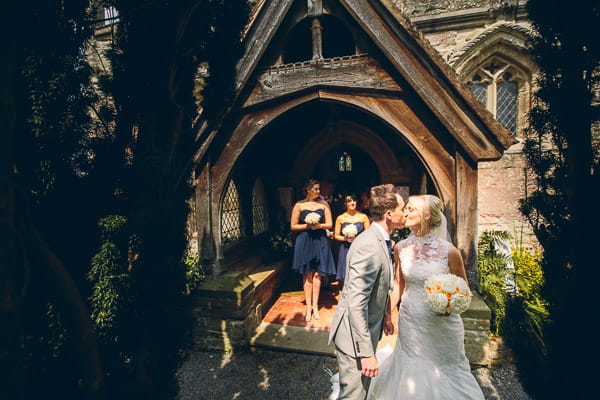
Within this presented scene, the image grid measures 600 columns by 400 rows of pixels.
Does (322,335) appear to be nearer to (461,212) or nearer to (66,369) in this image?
(461,212)

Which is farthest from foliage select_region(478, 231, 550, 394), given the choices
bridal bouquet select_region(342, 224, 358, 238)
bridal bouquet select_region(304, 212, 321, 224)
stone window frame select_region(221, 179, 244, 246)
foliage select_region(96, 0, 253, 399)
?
stone window frame select_region(221, 179, 244, 246)

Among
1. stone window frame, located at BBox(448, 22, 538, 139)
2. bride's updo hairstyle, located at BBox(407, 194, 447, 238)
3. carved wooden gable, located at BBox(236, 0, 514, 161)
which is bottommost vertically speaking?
bride's updo hairstyle, located at BBox(407, 194, 447, 238)

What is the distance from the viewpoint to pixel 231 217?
667 cm

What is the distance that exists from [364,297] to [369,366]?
1.72 ft

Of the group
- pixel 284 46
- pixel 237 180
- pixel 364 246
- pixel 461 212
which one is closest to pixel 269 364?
pixel 364 246

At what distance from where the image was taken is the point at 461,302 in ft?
6.84

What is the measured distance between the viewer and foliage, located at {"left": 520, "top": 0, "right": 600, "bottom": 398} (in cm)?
228

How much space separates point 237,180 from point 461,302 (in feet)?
18.6

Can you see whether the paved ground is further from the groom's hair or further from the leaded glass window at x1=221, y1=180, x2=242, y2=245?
the leaded glass window at x1=221, y1=180, x2=242, y2=245

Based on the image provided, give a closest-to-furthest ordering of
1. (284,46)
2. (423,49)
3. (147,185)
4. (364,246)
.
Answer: (147,185) < (364,246) < (423,49) < (284,46)

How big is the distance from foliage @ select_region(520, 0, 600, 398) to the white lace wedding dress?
82 cm

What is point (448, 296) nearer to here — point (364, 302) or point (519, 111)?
point (364, 302)

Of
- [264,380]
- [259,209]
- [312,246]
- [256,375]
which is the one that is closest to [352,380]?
[264,380]

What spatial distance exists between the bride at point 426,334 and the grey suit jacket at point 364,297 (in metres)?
0.29
